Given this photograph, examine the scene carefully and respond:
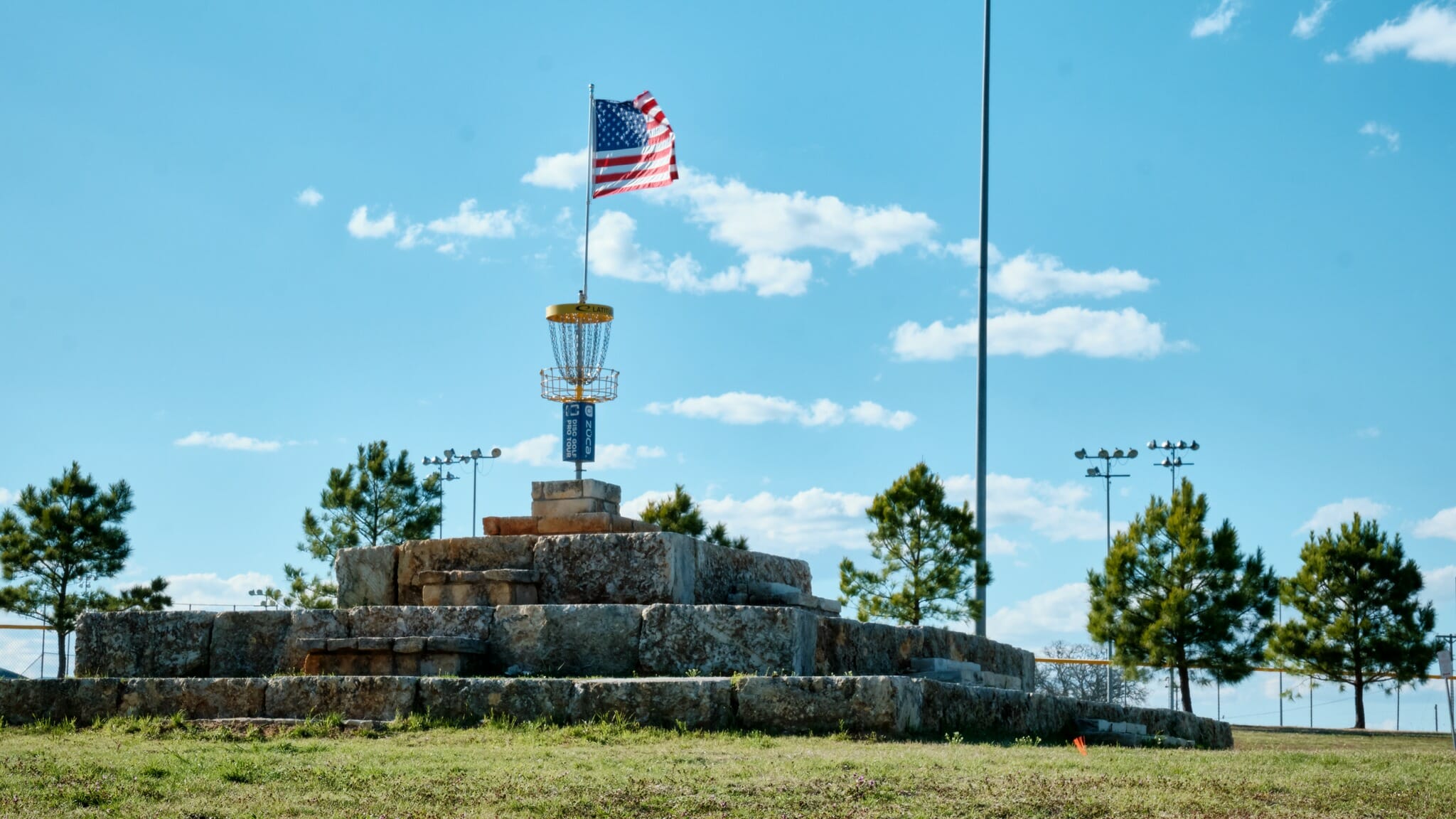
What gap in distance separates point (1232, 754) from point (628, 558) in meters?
5.11

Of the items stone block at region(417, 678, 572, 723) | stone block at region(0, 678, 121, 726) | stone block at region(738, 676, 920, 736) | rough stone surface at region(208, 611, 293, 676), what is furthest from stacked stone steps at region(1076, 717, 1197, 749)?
stone block at region(0, 678, 121, 726)

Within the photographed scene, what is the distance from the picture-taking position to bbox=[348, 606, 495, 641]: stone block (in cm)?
1152

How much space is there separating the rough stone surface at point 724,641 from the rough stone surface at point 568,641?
0.52ft

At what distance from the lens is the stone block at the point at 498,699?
381 inches

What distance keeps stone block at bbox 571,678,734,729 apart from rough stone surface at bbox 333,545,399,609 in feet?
13.1

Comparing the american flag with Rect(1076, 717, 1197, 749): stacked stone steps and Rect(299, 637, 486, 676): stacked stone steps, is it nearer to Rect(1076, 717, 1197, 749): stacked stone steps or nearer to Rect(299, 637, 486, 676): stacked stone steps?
Rect(299, 637, 486, 676): stacked stone steps

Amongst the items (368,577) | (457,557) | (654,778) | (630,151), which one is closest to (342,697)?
(457,557)

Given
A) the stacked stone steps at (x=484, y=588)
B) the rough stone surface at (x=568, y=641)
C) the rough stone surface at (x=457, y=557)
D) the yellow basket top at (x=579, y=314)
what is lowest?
the rough stone surface at (x=568, y=641)

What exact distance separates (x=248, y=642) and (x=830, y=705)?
223 inches

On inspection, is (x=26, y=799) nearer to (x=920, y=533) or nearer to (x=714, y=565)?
(x=714, y=565)

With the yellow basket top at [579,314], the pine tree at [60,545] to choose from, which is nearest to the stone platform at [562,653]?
the yellow basket top at [579,314]

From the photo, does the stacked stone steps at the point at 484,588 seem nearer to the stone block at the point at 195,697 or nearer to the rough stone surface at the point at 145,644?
Answer: the rough stone surface at the point at 145,644

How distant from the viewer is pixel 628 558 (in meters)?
12.2

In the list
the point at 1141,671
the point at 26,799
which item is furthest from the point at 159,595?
the point at 26,799
